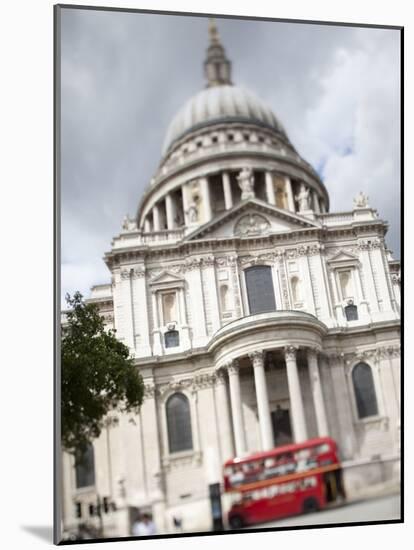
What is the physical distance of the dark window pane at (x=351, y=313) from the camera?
17047mm

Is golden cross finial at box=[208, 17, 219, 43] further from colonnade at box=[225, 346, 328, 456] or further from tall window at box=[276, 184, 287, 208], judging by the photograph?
colonnade at box=[225, 346, 328, 456]

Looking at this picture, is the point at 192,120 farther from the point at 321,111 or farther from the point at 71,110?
the point at 71,110

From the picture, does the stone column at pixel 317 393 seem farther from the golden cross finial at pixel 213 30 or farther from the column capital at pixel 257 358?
the golden cross finial at pixel 213 30

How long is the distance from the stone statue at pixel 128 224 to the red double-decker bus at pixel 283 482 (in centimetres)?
561

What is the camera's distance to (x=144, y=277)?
18.0 m

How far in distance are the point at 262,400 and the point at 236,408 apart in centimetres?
63

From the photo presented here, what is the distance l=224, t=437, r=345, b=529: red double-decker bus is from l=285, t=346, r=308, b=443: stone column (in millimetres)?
292

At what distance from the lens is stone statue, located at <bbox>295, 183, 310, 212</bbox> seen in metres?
18.2

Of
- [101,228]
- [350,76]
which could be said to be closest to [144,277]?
[101,228]

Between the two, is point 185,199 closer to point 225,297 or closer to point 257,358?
point 225,297

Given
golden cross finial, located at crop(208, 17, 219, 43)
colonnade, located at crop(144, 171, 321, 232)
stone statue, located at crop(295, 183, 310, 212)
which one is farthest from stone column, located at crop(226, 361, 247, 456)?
golden cross finial, located at crop(208, 17, 219, 43)

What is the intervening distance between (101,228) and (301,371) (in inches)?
227

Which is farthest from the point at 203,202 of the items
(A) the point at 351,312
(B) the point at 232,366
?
(A) the point at 351,312

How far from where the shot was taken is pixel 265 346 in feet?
56.3
